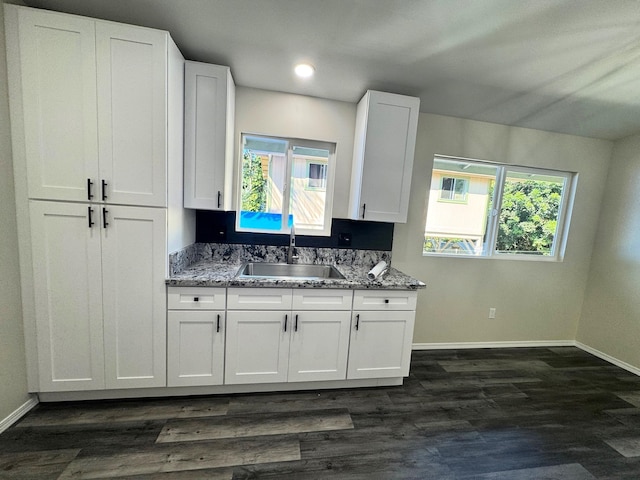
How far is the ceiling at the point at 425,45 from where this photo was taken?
1360 millimetres

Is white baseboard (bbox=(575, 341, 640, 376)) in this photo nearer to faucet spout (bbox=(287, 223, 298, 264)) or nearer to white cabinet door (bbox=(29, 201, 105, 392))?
faucet spout (bbox=(287, 223, 298, 264))

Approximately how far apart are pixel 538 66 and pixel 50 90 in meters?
3.09

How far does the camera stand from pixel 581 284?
120 inches

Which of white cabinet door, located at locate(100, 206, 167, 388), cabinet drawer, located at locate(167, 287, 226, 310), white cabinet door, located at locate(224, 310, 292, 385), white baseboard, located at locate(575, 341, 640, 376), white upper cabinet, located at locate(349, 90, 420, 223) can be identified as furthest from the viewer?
white baseboard, located at locate(575, 341, 640, 376)

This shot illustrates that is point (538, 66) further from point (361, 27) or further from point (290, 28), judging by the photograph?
point (290, 28)

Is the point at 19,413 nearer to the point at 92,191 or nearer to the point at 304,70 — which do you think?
the point at 92,191

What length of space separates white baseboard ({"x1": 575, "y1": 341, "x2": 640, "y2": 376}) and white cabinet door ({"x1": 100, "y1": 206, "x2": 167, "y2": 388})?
174 inches

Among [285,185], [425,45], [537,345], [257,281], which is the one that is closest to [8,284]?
[257,281]

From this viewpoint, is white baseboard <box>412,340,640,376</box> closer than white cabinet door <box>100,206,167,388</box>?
No

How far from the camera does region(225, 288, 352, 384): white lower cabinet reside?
183 cm

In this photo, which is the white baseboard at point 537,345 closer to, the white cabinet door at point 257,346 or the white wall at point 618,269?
the white wall at point 618,269

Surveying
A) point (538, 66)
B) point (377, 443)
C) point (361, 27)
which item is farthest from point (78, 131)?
point (538, 66)

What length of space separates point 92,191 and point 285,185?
1400 millimetres

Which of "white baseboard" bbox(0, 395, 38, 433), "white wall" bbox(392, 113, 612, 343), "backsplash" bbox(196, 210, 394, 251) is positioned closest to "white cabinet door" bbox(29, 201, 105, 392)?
"white baseboard" bbox(0, 395, 38, 433)
